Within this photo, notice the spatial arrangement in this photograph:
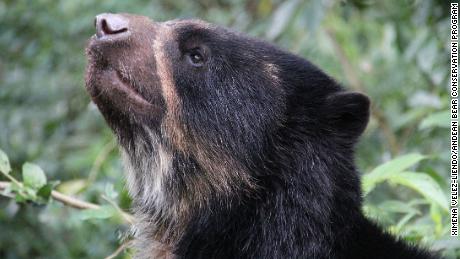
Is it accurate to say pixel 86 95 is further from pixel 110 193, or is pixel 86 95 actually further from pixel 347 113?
pixel 347 113

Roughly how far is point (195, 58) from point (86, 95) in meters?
2.45

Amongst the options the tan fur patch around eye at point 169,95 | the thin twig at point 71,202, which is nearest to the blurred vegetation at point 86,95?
the thin twig at point 71,202

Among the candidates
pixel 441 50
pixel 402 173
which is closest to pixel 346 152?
pixel 402 173

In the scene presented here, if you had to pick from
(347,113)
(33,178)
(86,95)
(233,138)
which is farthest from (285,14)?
(33,178)

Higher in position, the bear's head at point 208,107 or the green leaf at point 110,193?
the bear's head at point 208,107

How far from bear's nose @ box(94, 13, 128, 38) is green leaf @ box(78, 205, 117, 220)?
96cm

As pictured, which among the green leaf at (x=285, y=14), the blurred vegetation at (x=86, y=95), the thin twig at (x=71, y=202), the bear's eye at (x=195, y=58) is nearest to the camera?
the bear's eye at (x=195, y=58)

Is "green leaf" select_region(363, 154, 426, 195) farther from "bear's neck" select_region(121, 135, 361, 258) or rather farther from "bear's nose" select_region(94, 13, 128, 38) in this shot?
"bear's nose" select_region(94, 13, 128, 38)

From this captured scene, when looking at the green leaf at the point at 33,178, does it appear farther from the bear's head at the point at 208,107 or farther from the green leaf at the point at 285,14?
the green leaf at the point at 285,14

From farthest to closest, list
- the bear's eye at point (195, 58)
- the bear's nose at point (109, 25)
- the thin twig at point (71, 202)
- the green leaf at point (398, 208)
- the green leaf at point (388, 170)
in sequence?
the thin twig at point (71, 202) < the green leaf at point (398, 208) < the green leaf at point (388, 170) < the bear's eye at point (195, 58) < the bear's nose at point (109, 25)

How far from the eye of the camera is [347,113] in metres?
4.51

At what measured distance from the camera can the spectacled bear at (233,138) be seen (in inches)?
171

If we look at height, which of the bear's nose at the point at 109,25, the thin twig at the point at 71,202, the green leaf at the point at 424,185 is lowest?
the thin twig at the point at 71,202

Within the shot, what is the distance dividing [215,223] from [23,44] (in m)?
4.35
